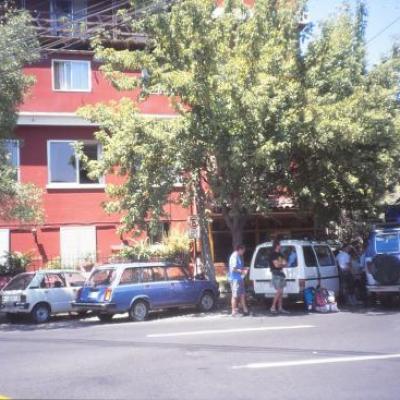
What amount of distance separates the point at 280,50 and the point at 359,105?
95.8 inches

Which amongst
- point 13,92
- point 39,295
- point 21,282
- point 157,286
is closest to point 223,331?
point 157,286

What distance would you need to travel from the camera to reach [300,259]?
16.8 m

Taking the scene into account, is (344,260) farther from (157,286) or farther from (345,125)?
(157,286)

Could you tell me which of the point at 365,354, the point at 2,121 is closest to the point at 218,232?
the point at 2,121

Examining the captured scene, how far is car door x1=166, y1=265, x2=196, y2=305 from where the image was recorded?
17016 mm

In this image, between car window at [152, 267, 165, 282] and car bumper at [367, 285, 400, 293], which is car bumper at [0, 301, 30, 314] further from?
car bumper at [367, 285, 400, 293]

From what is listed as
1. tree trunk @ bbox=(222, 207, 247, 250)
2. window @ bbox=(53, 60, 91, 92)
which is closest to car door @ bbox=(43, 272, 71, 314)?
tree trunk @ bbox=(222, 207, 247, 250)

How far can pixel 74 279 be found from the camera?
17.9 metres

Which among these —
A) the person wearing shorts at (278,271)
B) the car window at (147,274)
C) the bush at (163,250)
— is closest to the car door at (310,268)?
the person wearing shorts at (278,271)

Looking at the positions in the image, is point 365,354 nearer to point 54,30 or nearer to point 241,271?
point 241,271

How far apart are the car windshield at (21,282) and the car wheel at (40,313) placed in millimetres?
633

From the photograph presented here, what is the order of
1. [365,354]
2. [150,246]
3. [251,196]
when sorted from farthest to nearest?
[150,246] → [251,196] → [365,354]

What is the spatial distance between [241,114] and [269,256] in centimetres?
368

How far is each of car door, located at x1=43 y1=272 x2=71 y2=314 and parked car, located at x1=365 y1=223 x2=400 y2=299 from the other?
779cm
